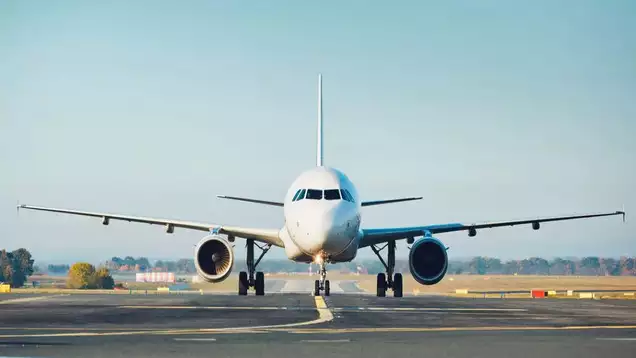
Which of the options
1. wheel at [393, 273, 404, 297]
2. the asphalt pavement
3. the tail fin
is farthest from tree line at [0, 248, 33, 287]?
the asphalt pavement

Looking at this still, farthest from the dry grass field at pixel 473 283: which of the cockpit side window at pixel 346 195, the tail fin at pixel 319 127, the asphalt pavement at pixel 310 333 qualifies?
the asphalt pavement at pixel 310 333

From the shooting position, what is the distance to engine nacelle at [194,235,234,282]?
40406mm

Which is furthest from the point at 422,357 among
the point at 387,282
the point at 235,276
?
the point at 235,276

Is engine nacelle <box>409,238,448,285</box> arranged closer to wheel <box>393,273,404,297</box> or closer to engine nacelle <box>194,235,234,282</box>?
wheel <box>393,273,404,297</box>

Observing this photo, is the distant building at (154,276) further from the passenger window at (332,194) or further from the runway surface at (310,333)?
the runway surface at (310,333)

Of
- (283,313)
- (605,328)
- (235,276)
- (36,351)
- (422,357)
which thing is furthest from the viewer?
(235,276)

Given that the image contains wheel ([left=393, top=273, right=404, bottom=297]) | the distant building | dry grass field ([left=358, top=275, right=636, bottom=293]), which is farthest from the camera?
the distant building

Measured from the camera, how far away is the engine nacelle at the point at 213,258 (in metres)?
40.4

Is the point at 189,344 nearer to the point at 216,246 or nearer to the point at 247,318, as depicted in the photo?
the point at 247,318

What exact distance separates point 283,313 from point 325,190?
28.4 feet

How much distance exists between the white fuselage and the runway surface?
18.5 ft

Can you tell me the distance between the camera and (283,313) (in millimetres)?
28344

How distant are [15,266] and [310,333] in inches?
4380

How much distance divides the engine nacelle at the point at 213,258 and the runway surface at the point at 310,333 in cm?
1041
